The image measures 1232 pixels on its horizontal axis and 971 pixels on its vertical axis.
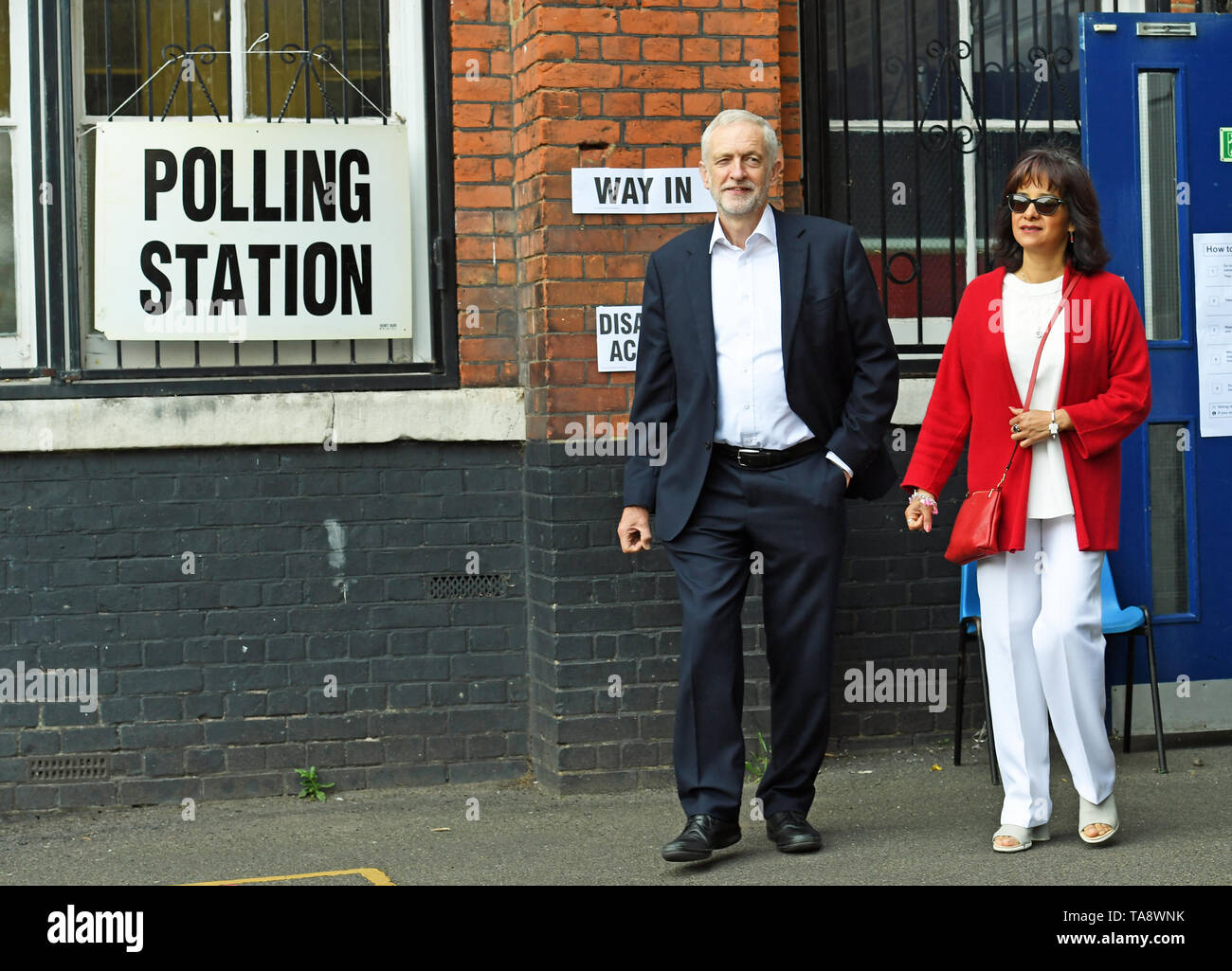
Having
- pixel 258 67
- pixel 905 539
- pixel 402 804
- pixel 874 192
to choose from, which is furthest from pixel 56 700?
pixel 874 192

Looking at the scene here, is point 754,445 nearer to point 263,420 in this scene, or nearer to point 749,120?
point 749,120

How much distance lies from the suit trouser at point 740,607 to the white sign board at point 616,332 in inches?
46.0

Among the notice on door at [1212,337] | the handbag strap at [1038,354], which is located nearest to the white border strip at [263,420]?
the handbag strap at [1038,354]

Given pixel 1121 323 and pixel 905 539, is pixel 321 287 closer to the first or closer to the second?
pixel 905 539

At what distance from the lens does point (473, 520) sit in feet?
19.9

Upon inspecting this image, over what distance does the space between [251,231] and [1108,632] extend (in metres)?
3.52

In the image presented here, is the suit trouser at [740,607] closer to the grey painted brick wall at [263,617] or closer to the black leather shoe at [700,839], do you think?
the black leather shoe at [700,839]

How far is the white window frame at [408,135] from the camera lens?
591cm

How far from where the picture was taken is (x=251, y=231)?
593 centimetres

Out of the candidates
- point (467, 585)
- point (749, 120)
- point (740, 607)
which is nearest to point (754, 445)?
point (740, 607)

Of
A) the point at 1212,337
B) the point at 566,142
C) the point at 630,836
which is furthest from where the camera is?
the point at 1212,337

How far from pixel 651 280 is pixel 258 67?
203 cm

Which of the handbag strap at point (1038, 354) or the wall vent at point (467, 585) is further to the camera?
the wall vent at point (467, 585)

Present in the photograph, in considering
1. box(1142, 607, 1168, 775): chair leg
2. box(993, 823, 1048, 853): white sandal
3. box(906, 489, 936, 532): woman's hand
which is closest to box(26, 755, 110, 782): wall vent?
box(906, 489, 936, 532): woman's hand
